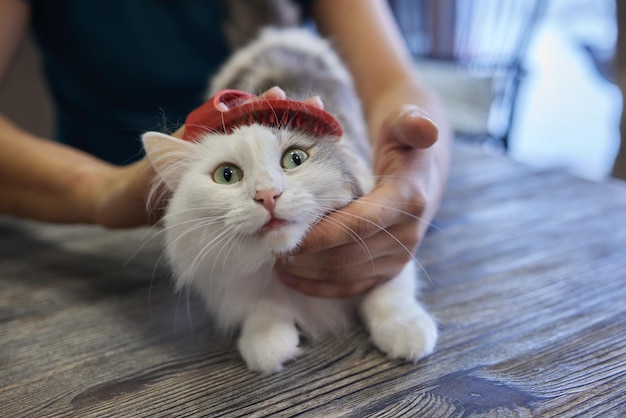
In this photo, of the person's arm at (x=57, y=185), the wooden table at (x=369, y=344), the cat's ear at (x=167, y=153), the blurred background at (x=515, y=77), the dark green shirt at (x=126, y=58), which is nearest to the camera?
the wooden table at (x=369, y=344)

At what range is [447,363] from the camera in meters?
0.67

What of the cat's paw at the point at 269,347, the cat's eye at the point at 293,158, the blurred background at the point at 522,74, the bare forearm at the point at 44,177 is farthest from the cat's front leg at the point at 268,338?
the blurred background at the point at 522,74

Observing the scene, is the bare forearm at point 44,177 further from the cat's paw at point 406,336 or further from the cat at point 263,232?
the cat's paw at point 406,336

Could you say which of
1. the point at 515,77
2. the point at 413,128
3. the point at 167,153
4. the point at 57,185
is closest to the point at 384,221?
the point at 413,128

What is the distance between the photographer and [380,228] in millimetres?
709

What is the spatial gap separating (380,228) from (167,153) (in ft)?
1.08

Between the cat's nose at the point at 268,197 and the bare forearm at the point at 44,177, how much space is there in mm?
513

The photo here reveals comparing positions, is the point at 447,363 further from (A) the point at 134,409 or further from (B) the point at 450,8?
(B) the point at 450,8

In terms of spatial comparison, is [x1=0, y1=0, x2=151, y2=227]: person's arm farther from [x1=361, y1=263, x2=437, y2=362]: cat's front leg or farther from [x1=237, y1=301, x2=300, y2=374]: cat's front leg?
[x1=361, y1=263, x2=437, y2=362]: cat's front leg

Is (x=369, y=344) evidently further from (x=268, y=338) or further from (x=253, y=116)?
(x=253, y=116)

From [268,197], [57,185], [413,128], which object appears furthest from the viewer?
[57,185]

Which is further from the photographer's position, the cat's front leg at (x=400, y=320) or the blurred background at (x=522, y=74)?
the blurred background at (x=522, y=74)

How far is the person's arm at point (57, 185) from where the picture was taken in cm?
92

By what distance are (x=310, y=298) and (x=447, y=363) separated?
0.23 meters
